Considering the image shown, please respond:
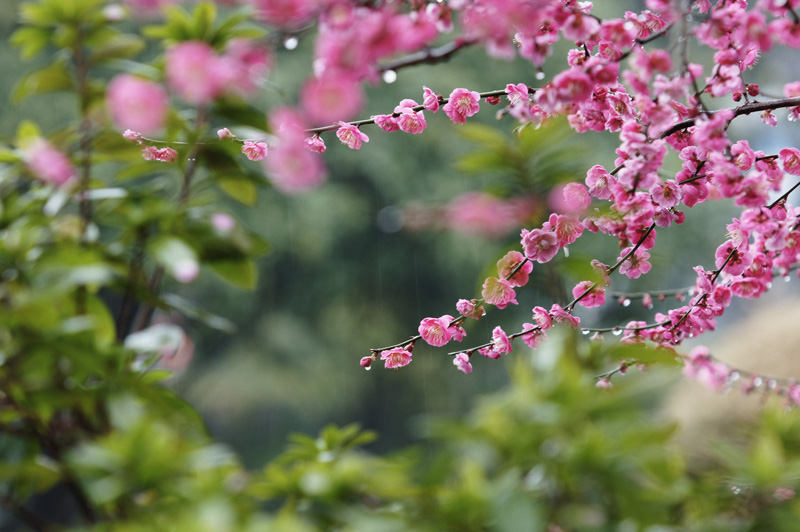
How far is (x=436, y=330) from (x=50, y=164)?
71cm

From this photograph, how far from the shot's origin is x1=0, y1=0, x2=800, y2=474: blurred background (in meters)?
5.87

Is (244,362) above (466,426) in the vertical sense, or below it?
below

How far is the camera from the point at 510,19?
0.64 m

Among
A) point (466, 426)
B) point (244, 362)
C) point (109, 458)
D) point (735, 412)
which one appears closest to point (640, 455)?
point (466, 426)

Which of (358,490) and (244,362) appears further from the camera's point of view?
(244,362)

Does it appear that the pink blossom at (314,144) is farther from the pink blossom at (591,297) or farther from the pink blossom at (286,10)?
the pink blossom at (286,10)

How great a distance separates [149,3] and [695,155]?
863mm

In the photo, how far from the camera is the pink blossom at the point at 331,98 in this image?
569mm

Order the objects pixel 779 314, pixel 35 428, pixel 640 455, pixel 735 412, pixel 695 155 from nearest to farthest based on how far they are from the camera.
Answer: pixel 640 455 < pixel 35 428 < pixel 695 155 < pixel 735 412 < pixel 779 314

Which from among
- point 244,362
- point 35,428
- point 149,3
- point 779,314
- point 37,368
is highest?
point 149,3

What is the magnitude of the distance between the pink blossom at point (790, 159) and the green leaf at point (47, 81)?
3.63 feet

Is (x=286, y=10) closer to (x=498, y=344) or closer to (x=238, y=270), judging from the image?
(x=238, y=270)

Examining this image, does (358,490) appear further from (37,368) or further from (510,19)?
(510,19)

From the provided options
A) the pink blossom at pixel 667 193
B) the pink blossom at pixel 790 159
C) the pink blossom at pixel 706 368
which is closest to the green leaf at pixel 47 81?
the pink blossom at pixel 667 193
